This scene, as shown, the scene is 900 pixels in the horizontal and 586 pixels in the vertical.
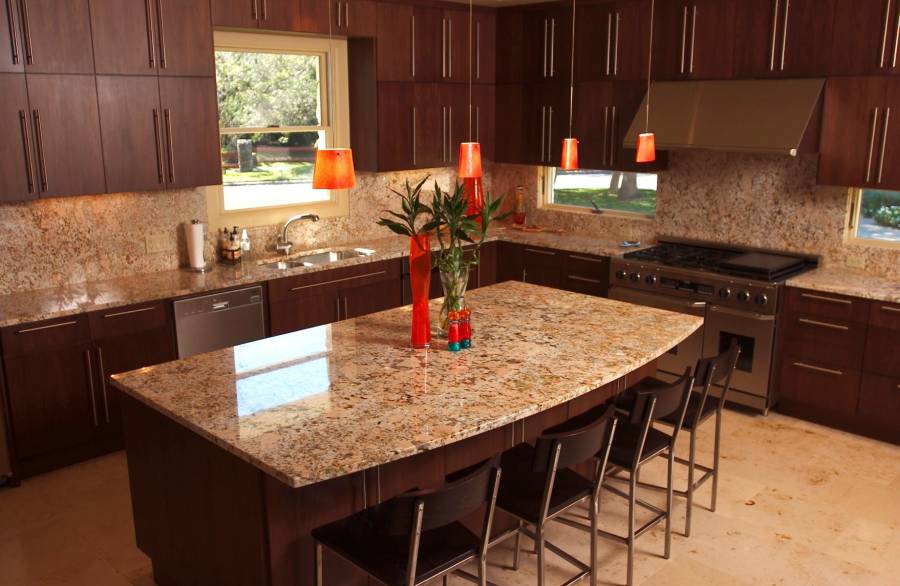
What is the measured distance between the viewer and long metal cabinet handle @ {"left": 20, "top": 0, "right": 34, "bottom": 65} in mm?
4102

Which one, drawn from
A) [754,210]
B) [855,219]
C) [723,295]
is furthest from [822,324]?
[754,210]

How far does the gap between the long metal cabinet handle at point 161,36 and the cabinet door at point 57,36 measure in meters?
0.40

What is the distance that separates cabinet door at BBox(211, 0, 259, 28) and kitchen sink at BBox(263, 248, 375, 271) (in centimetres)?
158

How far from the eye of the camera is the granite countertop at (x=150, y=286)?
14.0 ft

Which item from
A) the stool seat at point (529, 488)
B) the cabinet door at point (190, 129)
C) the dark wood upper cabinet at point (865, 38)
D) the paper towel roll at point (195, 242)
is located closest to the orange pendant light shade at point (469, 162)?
the stool seat at point (529, 488)

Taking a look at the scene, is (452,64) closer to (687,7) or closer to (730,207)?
(687,7)

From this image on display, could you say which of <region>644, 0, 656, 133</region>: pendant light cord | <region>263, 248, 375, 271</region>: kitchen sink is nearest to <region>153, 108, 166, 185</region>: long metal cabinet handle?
<region>263, 248, 375, 271</region>: kitchen sink

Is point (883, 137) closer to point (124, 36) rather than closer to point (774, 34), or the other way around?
point (774, 34)

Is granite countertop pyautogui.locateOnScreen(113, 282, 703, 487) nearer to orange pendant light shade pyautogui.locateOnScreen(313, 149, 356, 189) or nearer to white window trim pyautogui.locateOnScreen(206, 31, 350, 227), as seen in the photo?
orange pendant light shade pyautogui.locateOnScreen(313, 149, 356, 189)

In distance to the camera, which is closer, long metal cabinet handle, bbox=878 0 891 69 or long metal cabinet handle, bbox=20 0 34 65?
long metal cabinet handle, bbox=20 0 34 65

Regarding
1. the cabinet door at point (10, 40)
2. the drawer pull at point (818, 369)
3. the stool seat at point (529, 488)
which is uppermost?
the cabinet door at point (10, 40)

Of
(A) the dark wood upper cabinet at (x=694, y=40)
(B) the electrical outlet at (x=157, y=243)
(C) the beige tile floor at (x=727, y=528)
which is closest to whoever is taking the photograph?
(C) the beige tile floor at (x=727, y=528)

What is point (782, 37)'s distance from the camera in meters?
4.99

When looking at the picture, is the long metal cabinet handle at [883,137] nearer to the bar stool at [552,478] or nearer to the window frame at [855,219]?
the window frame at [855,219]
